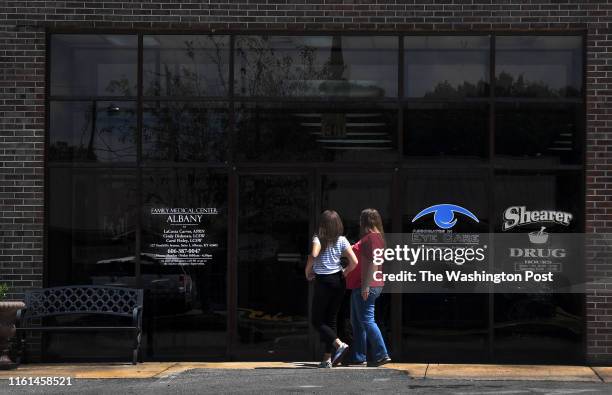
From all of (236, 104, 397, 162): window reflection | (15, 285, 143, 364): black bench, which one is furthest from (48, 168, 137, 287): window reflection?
(236, 104, 397, 162): window reflection

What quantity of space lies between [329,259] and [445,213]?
171 cm

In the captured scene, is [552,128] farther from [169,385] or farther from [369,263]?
[169,385]

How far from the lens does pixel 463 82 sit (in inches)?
504

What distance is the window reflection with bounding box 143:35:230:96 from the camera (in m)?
12.9

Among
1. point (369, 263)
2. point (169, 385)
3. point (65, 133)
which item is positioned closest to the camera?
point (169, 385)

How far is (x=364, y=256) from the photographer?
12125 millimetres

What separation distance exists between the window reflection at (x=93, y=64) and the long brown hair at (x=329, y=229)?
117 inches

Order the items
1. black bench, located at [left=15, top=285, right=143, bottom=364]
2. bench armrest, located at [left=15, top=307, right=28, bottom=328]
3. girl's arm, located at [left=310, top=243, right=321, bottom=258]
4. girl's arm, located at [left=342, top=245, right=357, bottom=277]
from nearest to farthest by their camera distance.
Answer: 1. girl's arm, located at [left=310, top=243, right=321, bottom=258]
2. girl's arm, located at [left=342, top=245, right=357, bottom=277]
3. bench armrest, located at [left=15, top=307, right=28, bottom=328]
4. black bench, located at [left=15, top=285, right=143, bottom=364]

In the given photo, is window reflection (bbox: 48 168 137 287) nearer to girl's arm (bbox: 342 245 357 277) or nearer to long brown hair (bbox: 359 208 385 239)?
girl's arm (bbox: 342 245 357 277)

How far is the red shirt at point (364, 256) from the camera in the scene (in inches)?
476

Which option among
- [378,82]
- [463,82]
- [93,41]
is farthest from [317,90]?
[93,41]

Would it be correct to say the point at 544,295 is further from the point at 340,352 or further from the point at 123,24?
the point at 123,24

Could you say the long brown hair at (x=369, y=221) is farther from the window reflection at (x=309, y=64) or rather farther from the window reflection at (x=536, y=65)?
the window reflection at (x=536, y=65)

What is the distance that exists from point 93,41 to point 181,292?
327cm
